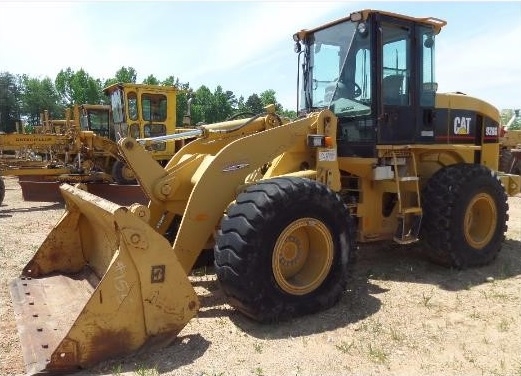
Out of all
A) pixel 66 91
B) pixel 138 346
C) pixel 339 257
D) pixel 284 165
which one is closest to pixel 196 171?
pixel 284 165

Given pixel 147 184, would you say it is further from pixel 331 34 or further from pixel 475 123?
pixel 475 123

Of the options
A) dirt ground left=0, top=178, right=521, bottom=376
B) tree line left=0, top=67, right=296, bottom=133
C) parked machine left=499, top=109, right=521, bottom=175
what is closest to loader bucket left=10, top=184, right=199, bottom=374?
dirt ground left=0, top=178, right=521, bottom=376

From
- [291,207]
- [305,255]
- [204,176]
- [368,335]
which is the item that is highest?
[204,176]

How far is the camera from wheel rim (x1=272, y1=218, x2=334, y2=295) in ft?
13.5

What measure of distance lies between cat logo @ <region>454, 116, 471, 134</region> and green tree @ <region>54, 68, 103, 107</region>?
55.8 m

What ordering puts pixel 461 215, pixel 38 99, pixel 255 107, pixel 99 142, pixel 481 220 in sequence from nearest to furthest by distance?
pixel 461 215
pixel 481 220
pixel 255 107
pixel 99 142
pixel 38 99

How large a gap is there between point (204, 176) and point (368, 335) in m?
1.86

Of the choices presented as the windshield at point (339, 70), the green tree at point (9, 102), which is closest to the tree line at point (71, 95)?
the green tree at point (9, 102)

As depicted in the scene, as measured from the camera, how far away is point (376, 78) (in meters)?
5.24

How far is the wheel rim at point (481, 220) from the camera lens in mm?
5711

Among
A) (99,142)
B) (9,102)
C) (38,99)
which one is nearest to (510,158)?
(99,142)

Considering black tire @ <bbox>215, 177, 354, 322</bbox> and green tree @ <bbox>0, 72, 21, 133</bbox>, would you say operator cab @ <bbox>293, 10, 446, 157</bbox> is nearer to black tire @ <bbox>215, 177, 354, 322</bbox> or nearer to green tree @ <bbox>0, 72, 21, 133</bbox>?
black tire @ <bbox>215, 177, 354, 322</bbox>

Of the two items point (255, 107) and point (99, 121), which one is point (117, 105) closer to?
point (99, 121)

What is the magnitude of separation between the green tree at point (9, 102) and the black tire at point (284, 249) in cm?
5163
